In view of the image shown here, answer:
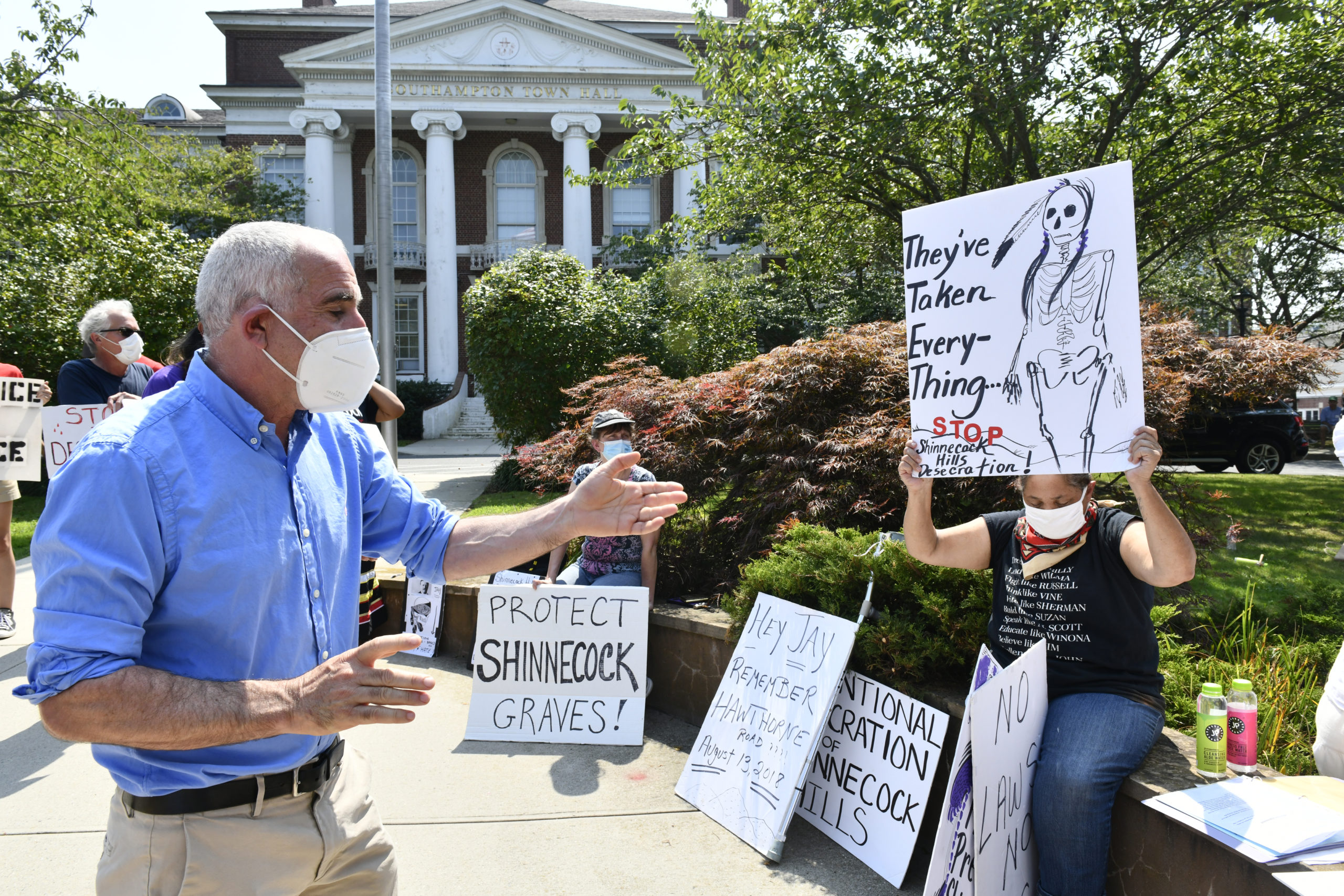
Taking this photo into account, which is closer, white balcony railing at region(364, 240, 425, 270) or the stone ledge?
the stone ledge

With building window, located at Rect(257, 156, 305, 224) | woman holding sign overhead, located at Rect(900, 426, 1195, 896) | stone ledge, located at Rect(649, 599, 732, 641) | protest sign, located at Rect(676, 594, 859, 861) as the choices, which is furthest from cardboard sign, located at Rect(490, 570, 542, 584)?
building window, located at Rect(257, 156, 305, 224)

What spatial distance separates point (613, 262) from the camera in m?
28.4

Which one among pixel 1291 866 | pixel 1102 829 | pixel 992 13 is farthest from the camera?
pixel 992 13

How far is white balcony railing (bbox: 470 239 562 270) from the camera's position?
3031 centimetres

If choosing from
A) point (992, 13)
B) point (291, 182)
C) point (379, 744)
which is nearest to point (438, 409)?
point (291, 182)

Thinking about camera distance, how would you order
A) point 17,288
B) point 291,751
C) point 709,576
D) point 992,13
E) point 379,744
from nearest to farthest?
point 291,751, point 379,744, point 709,576, point 992,13, point 17,288

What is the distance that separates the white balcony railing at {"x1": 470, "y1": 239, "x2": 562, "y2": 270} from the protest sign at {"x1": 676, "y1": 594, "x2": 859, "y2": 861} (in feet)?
90.9

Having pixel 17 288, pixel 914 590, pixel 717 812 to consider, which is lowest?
pixel 717 812

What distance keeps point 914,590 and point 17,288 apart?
14868mm

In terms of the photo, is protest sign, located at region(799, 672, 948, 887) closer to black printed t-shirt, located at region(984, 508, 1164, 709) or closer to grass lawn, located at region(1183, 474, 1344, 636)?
black printed t-shirt, located at region(984, 508, 1164, 709)

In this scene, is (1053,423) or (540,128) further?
(540,128)

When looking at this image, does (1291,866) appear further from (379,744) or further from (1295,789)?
(379,744)

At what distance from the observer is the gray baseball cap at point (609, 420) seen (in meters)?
5.08

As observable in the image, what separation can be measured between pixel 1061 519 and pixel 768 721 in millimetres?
1466
